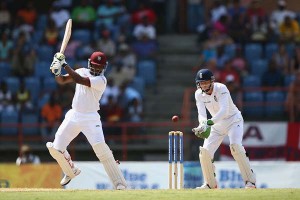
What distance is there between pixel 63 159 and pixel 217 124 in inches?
90.9

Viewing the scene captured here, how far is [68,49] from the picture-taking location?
75.8 ft

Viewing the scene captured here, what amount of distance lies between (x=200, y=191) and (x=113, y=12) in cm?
1113

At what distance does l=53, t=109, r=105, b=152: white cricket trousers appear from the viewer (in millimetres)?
14398

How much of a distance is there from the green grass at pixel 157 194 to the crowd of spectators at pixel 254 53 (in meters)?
7.97

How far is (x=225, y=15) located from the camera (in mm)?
23781

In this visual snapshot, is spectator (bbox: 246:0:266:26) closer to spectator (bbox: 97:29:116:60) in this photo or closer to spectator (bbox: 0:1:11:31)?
spectator (bbox: 97:29:116:60)

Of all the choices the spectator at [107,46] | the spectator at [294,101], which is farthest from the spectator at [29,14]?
the spectator at [294,101]

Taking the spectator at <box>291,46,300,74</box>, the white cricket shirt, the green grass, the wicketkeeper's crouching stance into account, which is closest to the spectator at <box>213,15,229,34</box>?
the spectator at <box>291,46,300,74</box>

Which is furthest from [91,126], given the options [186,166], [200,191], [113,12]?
[113,12]

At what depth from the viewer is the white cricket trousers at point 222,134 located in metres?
15.1

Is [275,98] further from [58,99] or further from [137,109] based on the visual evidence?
[58,99]

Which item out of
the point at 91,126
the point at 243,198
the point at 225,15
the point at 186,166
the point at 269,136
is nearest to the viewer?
the point at 243,198

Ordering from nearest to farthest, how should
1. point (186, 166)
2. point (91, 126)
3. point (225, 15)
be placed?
point (91, 126) → point (186, 166) → point (225, 15)

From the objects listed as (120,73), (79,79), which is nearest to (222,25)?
(120,73)
